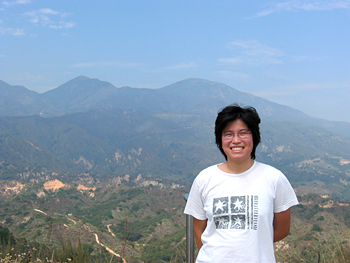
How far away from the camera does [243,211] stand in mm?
2451

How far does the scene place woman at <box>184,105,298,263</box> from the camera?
7.98 feet

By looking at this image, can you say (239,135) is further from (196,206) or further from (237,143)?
(196,206)

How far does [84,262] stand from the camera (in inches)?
166

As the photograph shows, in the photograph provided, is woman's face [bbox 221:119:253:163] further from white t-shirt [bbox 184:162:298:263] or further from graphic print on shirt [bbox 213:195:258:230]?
graphic print on shirt [bbox 213:195:258:230]

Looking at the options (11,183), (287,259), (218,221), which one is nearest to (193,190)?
(218,221)

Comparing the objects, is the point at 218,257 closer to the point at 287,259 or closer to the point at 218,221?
the point at 218,221

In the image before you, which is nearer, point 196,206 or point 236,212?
point 236,212

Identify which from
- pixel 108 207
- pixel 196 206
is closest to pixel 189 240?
pixel 196 206

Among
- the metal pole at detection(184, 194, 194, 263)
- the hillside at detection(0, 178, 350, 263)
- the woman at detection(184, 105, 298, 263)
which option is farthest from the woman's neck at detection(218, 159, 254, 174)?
the hillside at detection(0, 178, 350, 263)

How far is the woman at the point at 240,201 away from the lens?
7.98 ft

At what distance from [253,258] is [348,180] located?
7978 inches

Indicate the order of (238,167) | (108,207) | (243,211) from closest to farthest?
1. (243,211)
2. (238,167)
3. (108,207)

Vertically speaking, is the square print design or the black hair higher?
the black hair

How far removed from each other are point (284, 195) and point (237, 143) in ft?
1.78
